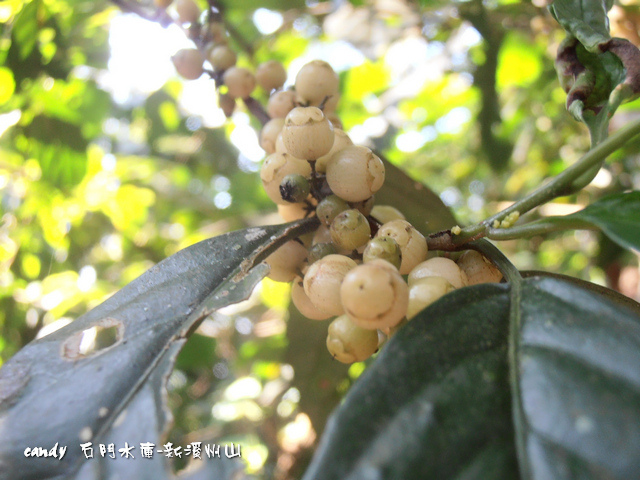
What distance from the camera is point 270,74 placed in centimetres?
110

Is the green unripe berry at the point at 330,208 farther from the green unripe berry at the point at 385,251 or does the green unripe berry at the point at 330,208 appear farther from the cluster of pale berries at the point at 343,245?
the green unripe berry at the point at 385,251

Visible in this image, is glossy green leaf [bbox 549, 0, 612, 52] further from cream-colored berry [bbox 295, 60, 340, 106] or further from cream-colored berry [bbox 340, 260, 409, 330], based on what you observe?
cream-colored berry [bbox 340, 260, 409, 330]

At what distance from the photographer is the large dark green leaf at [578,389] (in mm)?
417

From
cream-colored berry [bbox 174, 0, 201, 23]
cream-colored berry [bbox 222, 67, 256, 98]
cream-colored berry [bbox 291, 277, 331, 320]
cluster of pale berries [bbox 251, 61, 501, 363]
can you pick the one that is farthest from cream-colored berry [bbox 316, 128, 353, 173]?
cream-colored berry [bbox 174, 0, 201, 23]

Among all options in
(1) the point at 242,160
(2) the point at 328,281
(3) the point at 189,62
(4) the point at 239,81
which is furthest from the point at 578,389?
(1) the point at 242,160

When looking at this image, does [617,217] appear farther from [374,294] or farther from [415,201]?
[415,201]

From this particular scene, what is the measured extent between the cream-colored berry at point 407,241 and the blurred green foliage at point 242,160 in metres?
0.60

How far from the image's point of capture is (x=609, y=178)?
1960 millimetres

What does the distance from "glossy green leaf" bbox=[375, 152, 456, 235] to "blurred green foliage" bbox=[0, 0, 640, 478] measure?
1.47 ft

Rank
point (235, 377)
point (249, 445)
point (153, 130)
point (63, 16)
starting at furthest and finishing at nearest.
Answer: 1. point (235, 377)
2. point (153, 130)
3. point (249, 445)
4. point (63, 16)

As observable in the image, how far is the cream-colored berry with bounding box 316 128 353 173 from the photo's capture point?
81cm

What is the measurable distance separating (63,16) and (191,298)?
171cm

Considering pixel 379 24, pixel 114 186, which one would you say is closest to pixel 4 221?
pixel 114 186

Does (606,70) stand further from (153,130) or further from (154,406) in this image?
(153,130)
